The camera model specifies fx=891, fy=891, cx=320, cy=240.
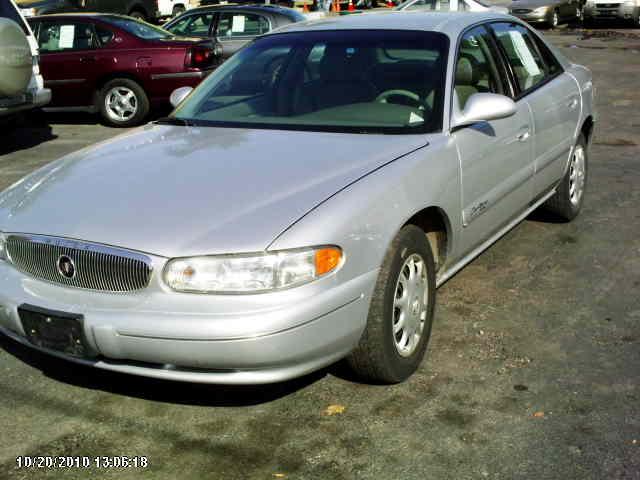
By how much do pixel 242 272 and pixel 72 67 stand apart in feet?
30.6

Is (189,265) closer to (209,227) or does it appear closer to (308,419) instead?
(209,227)

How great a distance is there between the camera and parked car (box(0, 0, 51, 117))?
884 centimetres

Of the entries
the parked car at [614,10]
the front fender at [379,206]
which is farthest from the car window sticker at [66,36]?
the parked car at [614,10]

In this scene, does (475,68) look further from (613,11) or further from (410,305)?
(613,11)

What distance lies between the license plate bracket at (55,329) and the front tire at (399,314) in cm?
111

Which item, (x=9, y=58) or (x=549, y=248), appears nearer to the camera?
(x=549, y=248)

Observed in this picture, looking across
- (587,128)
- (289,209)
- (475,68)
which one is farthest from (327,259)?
(587,128)

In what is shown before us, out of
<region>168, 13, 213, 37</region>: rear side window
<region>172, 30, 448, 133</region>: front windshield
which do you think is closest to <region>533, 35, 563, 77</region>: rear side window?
<region>172, 30, 448, 133</region>: front windshield

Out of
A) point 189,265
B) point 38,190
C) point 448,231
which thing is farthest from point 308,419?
point 38,190

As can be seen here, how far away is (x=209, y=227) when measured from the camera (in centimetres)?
340

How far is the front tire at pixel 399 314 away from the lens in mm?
3646

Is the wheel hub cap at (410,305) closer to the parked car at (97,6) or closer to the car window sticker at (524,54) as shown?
the car window sticker at (524,54)

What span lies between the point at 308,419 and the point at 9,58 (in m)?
6.56

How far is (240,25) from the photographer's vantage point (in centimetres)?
1323
